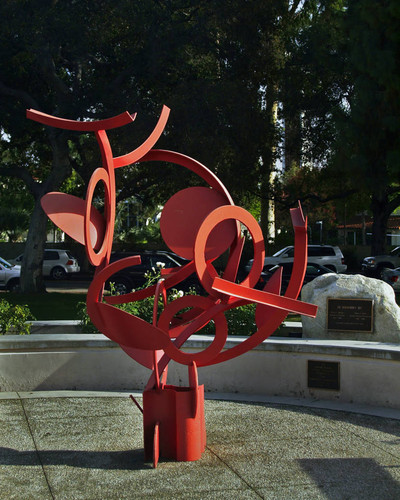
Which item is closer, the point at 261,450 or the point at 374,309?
the point at 261,450

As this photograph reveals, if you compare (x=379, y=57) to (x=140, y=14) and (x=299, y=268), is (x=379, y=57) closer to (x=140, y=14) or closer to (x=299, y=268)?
(x=140, y=14)

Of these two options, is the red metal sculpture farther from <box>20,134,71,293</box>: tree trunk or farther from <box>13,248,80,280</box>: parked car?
<box>13,248,80,280</box>: parked car

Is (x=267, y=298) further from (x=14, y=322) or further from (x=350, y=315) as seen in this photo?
(x=14, y=322)

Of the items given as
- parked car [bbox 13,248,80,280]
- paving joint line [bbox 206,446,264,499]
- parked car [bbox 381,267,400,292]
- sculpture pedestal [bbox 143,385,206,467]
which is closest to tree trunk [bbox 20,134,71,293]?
parked car [bbox 13,248,80,280]

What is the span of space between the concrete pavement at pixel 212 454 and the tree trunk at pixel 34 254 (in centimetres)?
1565

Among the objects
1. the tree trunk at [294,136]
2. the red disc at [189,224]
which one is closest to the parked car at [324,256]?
the tree trunk at [294,136]

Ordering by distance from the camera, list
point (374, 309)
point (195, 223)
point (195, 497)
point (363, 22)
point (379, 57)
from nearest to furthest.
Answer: point (195, 497), point (195, 223), point (374, 309), point (379, 57), point (363, 22)

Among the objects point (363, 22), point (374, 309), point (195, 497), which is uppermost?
point (363, 22)

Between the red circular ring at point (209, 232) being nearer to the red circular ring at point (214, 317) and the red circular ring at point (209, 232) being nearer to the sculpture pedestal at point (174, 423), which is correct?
the red circular ring at point (214, 317)

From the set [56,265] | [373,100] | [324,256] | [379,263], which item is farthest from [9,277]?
[379,263]

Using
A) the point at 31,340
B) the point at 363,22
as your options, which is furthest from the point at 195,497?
the point at 363,22

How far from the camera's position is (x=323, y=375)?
324 inches

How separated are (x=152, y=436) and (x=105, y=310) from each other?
50.0 inches

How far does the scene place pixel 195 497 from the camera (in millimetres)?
5172
